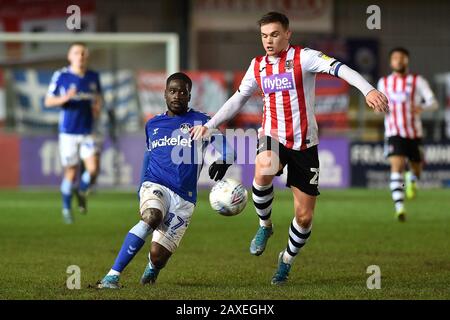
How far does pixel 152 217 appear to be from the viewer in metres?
7.27

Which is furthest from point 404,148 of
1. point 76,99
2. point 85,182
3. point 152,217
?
point 152,217

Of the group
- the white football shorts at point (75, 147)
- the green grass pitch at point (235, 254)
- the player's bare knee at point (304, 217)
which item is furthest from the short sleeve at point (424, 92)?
the player's bare knee at point (304, 217)

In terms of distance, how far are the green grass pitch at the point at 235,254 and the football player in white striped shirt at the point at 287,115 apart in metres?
0.61

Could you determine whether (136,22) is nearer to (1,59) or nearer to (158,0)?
(158,0)

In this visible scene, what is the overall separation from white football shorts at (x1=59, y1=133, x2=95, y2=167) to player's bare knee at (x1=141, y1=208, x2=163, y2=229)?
22.0 feet

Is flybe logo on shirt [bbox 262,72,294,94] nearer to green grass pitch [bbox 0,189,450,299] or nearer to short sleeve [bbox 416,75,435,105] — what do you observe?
green grass pitch [bbox 0,189,450,299]

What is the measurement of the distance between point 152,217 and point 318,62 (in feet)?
5.59

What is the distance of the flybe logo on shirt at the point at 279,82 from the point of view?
7.78 metres

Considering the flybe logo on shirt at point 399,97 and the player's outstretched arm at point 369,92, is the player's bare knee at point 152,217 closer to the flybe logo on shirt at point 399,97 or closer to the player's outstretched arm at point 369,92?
the player's outstretched arm at point 369,92

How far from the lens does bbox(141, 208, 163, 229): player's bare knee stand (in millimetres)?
7258

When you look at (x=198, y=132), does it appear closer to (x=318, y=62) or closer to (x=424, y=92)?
(x=318, y=62)

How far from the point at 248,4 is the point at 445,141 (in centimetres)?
938

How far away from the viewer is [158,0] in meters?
29.7
